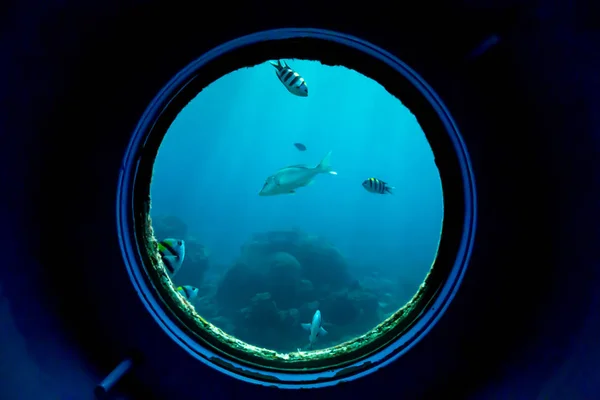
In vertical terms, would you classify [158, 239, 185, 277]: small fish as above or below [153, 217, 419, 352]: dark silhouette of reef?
below

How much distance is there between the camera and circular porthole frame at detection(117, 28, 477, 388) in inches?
52.0

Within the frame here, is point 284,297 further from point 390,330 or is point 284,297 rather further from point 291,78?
point 390,330

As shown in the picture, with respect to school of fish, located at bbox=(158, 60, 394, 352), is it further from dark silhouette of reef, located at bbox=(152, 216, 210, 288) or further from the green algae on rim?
dark silhouette of reef, located at bbox=(152, 216, 210, 288)

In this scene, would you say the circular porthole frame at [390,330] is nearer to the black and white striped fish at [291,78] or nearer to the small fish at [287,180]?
the black and white striped fish at [291,78]

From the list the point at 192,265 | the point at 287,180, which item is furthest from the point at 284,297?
the point at 287,180

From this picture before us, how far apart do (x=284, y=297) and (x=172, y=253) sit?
9.93 meters

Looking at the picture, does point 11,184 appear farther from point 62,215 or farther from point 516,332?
point 516,332

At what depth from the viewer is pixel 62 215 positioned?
1.28 meters

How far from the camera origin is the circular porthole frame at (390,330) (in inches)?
52.0

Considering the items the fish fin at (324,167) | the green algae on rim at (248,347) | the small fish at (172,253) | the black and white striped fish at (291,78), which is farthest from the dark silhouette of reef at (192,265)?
the green algae on rim at (248,347)

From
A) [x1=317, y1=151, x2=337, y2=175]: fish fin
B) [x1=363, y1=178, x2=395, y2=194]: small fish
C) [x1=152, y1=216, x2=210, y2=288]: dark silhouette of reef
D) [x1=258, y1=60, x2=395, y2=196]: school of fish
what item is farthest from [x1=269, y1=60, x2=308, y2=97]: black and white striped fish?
[x1=152, y1=216, x2=210, y2=288]: dark silhouette of reef

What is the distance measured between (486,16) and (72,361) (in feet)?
7.28

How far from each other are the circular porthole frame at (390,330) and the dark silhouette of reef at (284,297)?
8.95 meters

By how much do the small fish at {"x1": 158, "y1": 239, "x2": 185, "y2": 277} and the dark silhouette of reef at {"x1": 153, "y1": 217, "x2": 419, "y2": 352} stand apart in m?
7.94
